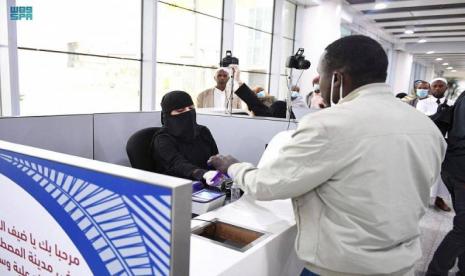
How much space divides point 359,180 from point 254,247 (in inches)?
15.5

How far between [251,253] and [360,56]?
2.16 ft

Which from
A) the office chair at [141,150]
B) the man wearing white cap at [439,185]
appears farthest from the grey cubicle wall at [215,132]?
the man wearing white cap at [439,185]

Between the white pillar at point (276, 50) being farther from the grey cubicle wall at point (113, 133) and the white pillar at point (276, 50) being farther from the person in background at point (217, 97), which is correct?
the grey cubicle wall at point (113, 133)

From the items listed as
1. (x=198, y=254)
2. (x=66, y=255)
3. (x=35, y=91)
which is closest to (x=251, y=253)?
(x=198, y=254)

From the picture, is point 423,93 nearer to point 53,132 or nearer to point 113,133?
point 113,133

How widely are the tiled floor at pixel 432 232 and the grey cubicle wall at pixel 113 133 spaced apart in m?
2.19

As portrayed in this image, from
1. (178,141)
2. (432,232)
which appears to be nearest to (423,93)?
(432,232)

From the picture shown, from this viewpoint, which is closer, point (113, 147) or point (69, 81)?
point (113, 147)

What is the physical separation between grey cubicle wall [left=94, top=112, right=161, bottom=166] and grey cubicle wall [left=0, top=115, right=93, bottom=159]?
0.06 metres

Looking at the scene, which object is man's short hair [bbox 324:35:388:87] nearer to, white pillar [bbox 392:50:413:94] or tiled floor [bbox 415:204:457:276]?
tiled floor [bbox 415:204:457:276]

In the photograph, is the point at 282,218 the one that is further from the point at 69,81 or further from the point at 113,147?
the point at 69,81

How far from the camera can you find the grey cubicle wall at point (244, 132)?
2.59 meters

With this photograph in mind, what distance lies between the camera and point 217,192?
162 centimetres

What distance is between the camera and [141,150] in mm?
2156
